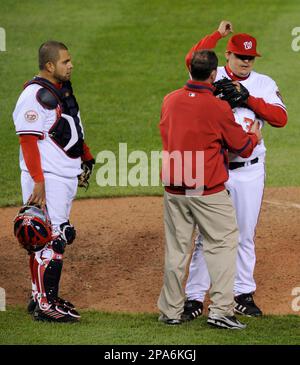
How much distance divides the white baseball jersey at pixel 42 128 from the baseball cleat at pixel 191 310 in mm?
1270

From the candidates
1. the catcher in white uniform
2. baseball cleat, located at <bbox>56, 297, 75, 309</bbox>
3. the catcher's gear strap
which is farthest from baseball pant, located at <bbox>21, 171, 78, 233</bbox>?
baseball cleat, located at <bbox>56, 297, 75, 309</bbox>

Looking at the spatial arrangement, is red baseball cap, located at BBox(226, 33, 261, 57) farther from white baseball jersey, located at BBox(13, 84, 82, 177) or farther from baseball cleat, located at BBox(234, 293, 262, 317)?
baseball cleat, located at BBox(234, 293, 262, 317)

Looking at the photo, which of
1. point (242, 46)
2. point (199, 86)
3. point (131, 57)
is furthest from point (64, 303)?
point (131, 57)

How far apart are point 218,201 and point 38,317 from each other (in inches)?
59.5

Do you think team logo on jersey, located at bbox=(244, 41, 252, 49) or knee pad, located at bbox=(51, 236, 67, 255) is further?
team logo on jersey, located at bbox=(244, 41, 252, 49)

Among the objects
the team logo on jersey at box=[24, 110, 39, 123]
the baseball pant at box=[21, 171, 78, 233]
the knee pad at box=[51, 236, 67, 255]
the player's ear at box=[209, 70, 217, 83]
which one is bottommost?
the knee pad at box=[51, 236, 67, 255]

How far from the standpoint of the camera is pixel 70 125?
7.30 metres

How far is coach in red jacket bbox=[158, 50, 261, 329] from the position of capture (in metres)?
6.92

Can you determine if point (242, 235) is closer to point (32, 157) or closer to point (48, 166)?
point (48, 166)

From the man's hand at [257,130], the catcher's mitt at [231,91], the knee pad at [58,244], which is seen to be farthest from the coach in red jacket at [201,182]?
the knee pad at [58,244]

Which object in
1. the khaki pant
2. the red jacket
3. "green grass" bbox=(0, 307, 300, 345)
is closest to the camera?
"green grass" bbox=(0, 307, 300, 345)

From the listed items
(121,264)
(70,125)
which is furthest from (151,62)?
(70,125)

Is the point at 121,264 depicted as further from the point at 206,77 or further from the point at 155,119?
the point at 155,119

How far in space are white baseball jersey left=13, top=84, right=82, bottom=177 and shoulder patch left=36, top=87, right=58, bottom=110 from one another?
0.02 m
